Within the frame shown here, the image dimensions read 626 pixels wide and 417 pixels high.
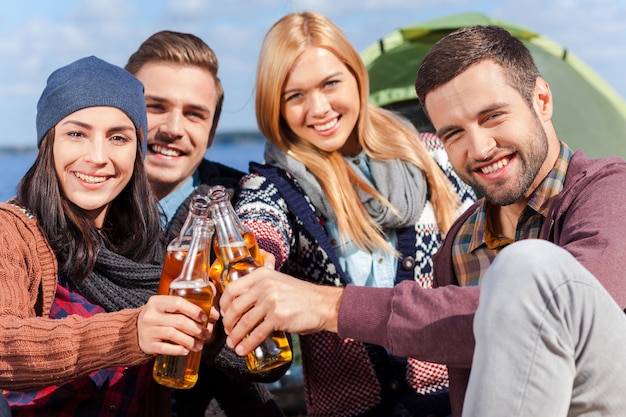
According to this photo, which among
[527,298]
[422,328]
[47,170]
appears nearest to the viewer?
[527,298]

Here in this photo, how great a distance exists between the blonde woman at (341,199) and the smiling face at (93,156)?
518 millimetres

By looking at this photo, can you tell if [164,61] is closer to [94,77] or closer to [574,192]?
[94,77]

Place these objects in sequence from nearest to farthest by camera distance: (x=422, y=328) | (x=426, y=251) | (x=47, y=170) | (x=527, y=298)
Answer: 1. (x=527, y=298)
2. (x=422, y=328)
3. (x=47, y=170)
4. (x=426, y=251)

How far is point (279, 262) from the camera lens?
2779mm

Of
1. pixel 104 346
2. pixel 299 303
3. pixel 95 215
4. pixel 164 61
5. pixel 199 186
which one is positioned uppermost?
pixel 164 61

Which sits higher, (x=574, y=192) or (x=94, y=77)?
(x=94, y=77)

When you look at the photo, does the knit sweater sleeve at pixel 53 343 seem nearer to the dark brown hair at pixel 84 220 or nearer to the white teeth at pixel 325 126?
the dark brown hair at pixel 84 220

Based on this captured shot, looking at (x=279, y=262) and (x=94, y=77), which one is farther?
(x=279, y=262)

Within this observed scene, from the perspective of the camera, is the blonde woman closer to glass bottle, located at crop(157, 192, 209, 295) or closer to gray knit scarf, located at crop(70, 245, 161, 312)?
gray knit scarf, located at crop(70, 245, 161, 312)

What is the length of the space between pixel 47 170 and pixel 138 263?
386 mm

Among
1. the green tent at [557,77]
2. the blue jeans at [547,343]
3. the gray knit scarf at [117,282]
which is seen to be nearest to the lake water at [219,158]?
the gray knit scarf at [117,282]

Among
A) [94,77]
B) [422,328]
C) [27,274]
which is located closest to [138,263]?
[27,274]

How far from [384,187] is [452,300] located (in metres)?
1.34

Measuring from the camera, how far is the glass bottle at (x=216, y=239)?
209cm
